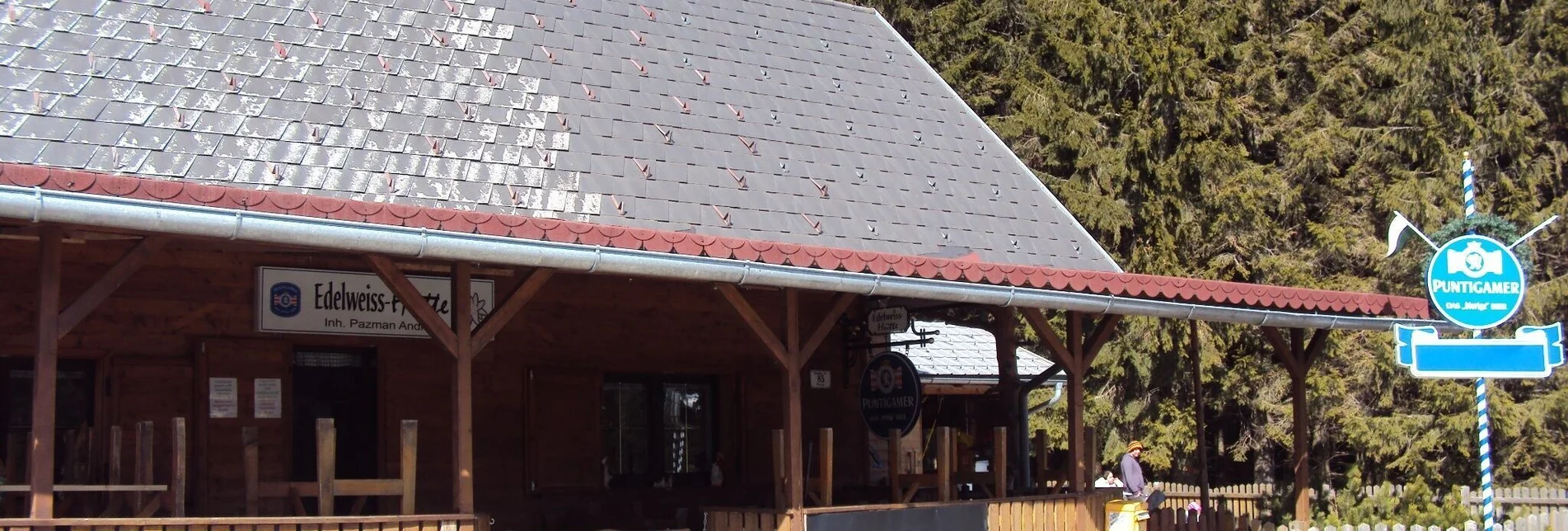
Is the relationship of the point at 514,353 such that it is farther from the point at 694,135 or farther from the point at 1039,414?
the point at 1039,414

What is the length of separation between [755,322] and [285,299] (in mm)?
3792

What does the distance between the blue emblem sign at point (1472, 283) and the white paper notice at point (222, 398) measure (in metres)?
8.43

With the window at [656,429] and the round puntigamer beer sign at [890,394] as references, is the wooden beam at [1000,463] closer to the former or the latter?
the round puntigamer beer sign at [890,394]

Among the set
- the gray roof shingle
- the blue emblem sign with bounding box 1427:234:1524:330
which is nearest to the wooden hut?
the blue emblem sign with bounding box 1427:234:1524:330

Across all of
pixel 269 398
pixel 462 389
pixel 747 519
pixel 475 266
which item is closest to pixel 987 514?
pixel 747 519

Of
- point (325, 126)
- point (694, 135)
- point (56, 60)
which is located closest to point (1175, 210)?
point (694, 135)

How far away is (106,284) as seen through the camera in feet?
27.1

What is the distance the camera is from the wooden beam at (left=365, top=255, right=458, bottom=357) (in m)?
8.91

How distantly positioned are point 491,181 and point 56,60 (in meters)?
3.05

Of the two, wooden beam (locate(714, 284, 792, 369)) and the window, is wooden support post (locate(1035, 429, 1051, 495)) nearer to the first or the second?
the window

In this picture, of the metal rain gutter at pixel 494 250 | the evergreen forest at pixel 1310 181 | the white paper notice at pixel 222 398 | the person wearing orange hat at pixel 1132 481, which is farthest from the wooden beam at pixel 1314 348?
the white paper notice at pixel 222 398

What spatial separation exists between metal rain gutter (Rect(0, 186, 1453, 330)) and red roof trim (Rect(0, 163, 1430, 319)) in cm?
4

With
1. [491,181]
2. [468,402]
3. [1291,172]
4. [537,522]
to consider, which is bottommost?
[537,522]

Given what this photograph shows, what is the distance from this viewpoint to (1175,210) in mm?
23641
